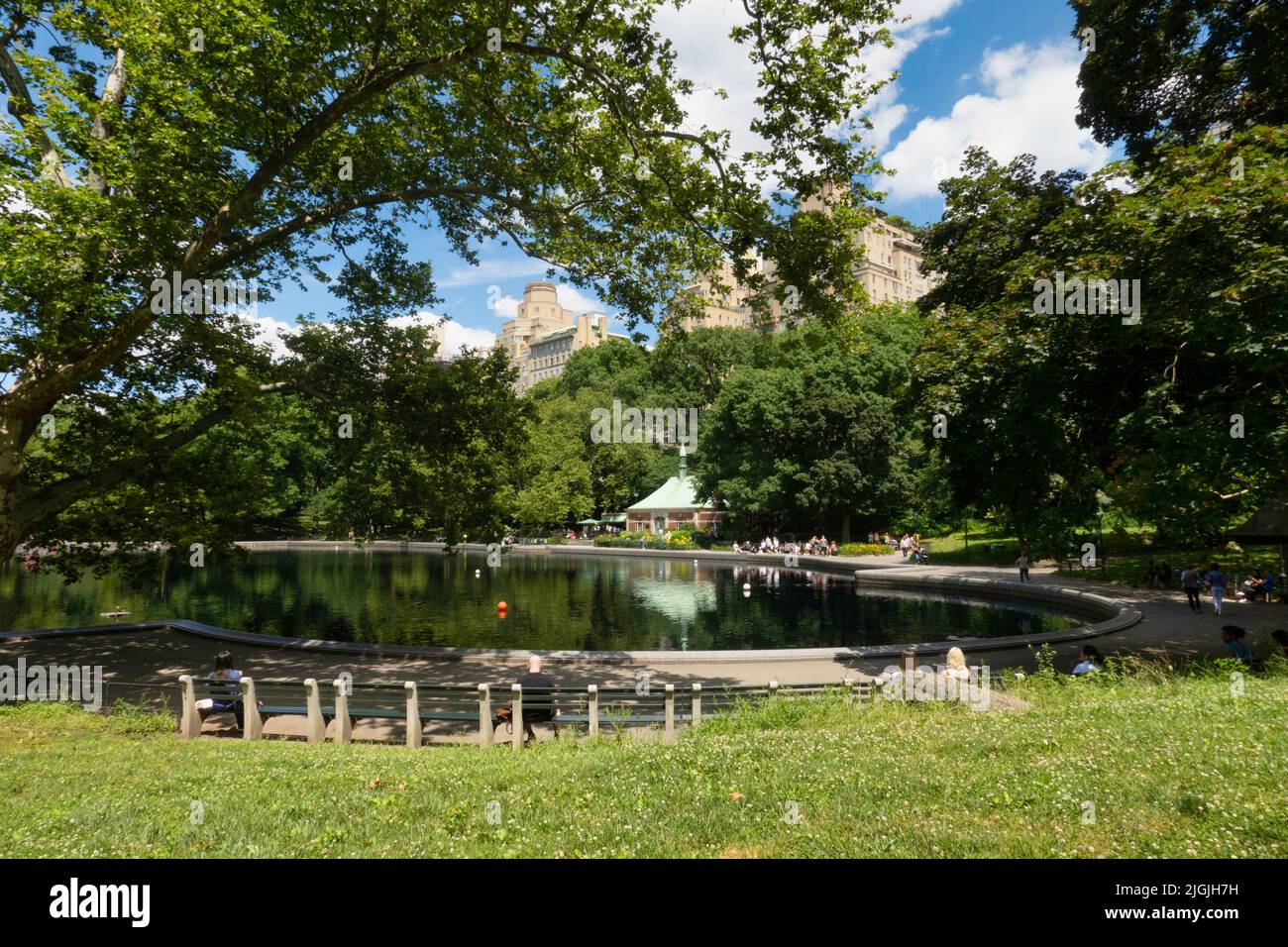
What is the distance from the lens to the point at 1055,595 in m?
24.2

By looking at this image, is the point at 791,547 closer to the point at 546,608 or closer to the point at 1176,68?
the point at 546,608

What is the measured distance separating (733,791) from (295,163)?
14296 mm

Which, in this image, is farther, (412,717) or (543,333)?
(543,333)

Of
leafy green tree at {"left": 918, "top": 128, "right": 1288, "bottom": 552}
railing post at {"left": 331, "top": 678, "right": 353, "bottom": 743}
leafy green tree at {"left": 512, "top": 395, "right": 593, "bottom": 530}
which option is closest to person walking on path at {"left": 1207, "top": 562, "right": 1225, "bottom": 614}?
leafy green tree at {"left": 918, "top": 128, "right": 1288, "bottom": 552}

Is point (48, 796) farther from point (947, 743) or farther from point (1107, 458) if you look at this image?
point (1107, 458)

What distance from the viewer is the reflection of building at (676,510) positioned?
212 ft

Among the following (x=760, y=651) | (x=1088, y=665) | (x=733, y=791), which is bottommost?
(x=760, y=651)

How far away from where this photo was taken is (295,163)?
13.4 metres

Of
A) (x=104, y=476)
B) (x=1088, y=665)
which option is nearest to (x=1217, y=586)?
(x=1088, y=665)

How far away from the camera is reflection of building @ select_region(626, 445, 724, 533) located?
64562mm

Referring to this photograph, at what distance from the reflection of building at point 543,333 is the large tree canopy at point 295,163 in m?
133

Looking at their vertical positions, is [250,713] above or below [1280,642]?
below

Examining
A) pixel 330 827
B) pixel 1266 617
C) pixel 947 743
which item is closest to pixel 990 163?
pixel 1266 617

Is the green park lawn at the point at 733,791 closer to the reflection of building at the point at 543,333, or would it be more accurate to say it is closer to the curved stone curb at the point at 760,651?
the curved stone curb at the point at 760,651
